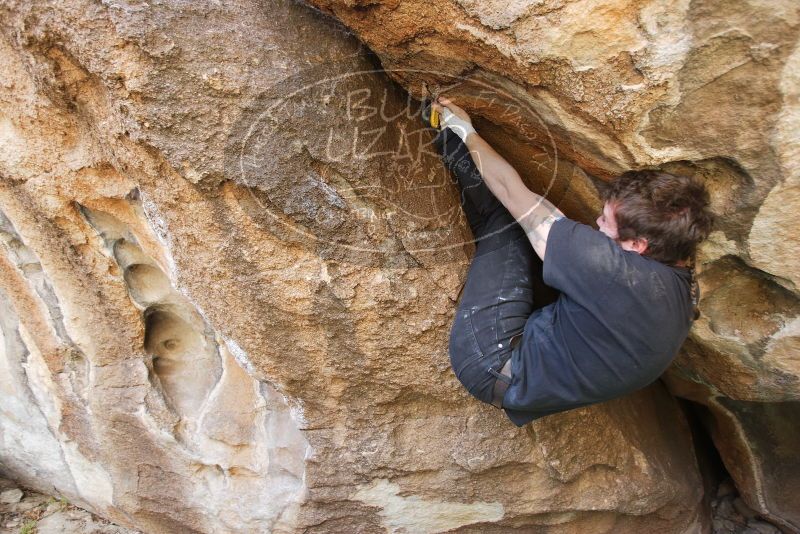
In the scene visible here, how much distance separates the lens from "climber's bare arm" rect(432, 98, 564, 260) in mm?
1482

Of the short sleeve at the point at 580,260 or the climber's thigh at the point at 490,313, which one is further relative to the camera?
the climber's thigh at the point at 490,313

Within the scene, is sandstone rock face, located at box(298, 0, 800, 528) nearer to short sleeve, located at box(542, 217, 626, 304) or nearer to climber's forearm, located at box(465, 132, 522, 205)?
climber's forearm, located at box(465, 132, 522, 205)

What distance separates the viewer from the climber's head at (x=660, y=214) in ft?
4.42

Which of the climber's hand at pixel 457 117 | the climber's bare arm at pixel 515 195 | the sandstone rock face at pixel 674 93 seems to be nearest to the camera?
the sandstone rock face at pixel 674 93

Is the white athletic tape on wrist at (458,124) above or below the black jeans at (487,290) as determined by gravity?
above

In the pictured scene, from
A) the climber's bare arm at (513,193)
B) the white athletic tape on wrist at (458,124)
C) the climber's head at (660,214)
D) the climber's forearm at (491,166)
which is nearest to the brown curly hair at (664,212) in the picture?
the climber's head at (660,214)

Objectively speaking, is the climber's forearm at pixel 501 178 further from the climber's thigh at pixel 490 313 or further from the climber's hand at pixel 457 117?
the climber's thigh at pixel 490 313

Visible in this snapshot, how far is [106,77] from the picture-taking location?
1386 millimetres

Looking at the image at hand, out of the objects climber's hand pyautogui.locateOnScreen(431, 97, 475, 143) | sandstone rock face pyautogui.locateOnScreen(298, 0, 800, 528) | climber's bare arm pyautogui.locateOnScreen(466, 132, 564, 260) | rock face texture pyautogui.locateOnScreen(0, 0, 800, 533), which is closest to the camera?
sandstone rock face pyautogui.locateOnScreen(298, 0, 800, 528)

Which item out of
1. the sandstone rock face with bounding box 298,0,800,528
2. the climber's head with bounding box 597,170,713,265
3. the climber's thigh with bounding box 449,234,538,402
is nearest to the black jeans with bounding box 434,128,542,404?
the climber's thigh with bounding box 449,234,538,402

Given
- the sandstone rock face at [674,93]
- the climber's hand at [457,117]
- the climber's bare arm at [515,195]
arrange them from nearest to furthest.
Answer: the sandstone rock face at [674,93], the climber's bare arm at [515,195], the climber's hand at [457,117]

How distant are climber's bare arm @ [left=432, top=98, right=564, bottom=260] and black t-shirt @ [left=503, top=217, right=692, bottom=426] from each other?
6 cm

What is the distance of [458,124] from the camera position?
1.59 m

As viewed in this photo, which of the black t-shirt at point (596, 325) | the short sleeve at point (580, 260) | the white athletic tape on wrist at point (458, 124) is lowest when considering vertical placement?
the black t-shirt at point (596, 325)
